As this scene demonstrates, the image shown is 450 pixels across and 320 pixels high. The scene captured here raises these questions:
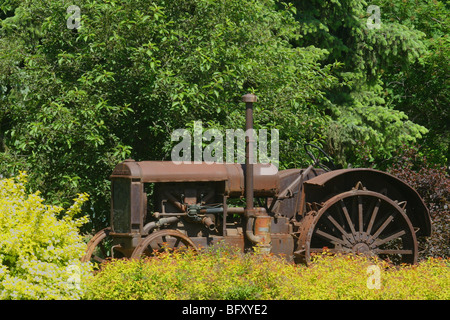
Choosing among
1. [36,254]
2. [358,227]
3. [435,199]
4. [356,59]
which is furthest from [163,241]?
[356,59]

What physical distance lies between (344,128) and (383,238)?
18.0 feet

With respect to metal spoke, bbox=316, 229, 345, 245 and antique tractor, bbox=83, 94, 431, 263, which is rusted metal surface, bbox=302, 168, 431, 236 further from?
metal spoke, bbox=316, 229, 345, 245

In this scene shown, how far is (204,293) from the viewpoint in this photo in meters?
6.68

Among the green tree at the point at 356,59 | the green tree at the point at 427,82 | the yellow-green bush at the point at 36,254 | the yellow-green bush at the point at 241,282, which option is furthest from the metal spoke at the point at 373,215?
the green tree at the point at 427,82

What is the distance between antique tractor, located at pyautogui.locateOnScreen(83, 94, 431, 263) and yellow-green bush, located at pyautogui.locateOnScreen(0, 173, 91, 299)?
3.43ft

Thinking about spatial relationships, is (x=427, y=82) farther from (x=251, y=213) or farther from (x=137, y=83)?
(x=251, y=213)

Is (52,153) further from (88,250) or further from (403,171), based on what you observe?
(403,171)

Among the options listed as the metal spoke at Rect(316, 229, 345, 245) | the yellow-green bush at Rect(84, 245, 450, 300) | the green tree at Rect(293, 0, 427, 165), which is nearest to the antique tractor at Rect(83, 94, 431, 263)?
the metal spoke at Rect(316, 229, 345, 245)

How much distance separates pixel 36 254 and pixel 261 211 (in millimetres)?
3175

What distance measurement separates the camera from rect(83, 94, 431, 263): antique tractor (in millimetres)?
8828

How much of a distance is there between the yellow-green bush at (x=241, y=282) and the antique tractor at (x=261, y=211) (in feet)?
3.32

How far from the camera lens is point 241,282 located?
684cm
